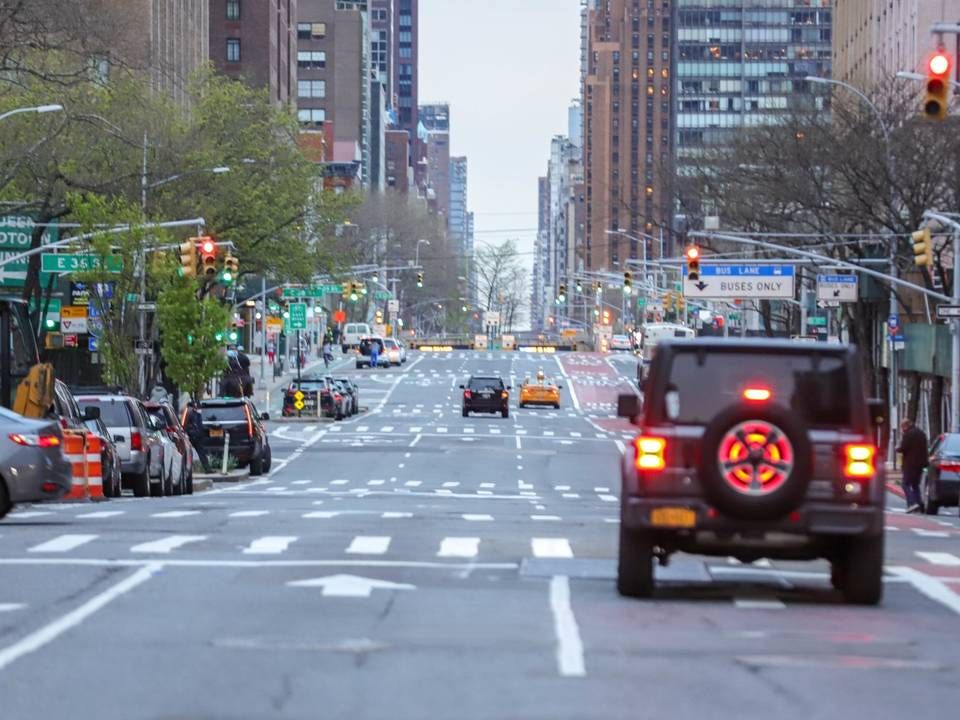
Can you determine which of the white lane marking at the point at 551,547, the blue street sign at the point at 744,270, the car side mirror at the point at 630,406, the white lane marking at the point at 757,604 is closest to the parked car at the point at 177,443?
the white lane marking at the point at 551,547

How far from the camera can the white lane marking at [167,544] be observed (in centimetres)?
1873

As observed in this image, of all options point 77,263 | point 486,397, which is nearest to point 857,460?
point 77,263

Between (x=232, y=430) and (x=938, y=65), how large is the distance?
27.2 meters

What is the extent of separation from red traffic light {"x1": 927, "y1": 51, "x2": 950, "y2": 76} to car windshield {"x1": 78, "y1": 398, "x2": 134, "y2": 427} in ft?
52.2

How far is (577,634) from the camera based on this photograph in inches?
490

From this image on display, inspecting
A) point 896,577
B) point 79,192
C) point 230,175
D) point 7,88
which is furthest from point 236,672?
point 230,175

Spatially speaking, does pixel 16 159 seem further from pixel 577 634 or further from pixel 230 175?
pixel 577 634

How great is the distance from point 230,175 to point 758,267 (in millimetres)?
20001

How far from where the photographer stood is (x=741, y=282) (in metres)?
61.6

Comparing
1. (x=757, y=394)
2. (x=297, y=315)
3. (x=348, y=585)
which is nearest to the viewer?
(x=757, y=394)

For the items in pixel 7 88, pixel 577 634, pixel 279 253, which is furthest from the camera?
pixel 279 253

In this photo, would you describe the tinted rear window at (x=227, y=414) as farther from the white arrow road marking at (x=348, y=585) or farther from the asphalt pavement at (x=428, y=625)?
the white arrow road marking at (x=348, y=585)

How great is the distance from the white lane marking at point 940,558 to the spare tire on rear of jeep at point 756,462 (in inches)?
233

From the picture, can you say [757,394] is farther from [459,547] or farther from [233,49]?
[233,49]
